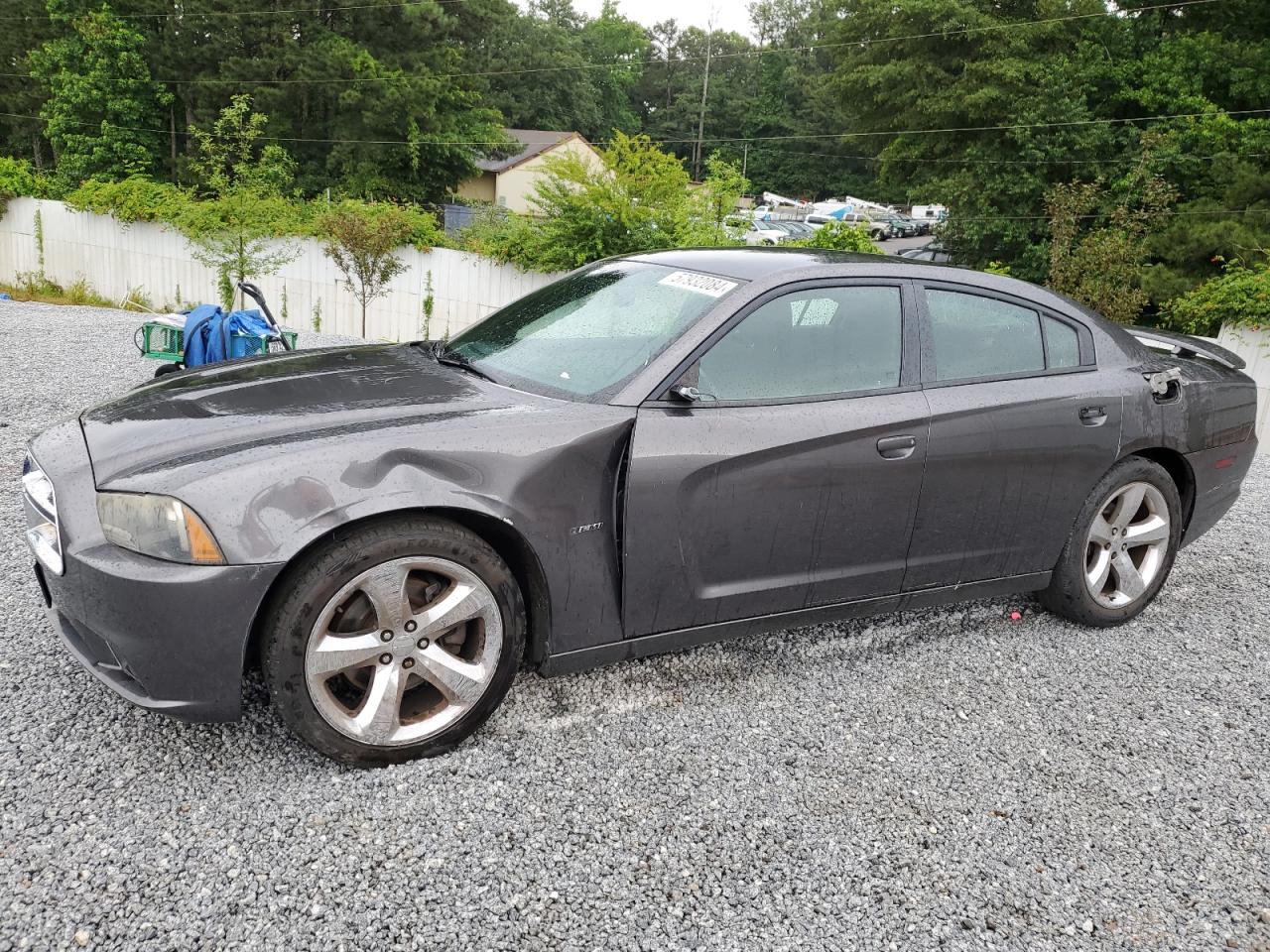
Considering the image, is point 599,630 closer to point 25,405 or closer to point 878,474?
point 878,474

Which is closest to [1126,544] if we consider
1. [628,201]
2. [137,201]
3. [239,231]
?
[628,201]

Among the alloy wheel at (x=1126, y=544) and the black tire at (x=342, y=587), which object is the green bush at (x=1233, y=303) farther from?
the black tire at (x=342, y=587)

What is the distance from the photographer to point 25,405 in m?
7.93

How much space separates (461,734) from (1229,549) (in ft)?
15.9

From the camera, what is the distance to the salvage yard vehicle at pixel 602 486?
2.65 m

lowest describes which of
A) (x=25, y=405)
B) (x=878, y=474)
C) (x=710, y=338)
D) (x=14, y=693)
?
(x=25, y=405)

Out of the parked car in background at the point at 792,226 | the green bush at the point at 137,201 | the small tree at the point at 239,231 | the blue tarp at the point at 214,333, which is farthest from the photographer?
the parked car in background at the point at 792,226

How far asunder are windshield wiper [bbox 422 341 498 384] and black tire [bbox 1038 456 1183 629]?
250 cm

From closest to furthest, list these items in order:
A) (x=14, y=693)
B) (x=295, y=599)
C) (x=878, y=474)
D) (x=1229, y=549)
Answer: (x=295, y=599) → (x=14, y=693) → (x=878, y=474) → (x=1229, y=549)

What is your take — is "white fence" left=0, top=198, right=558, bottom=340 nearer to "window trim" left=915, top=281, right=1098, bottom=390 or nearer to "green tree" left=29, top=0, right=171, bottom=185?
"window trim" left=915, top=281, right=1098, bottom=390

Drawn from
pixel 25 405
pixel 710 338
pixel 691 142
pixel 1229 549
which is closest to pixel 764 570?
pixel 710 338

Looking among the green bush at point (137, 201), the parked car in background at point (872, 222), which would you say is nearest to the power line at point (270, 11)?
the parked car in background at point (872, 222)

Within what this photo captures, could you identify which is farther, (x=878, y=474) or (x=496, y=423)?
(x=878, y=474)

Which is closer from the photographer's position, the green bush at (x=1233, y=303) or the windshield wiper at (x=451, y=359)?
the windshield wiper at (x=451, y=359)
